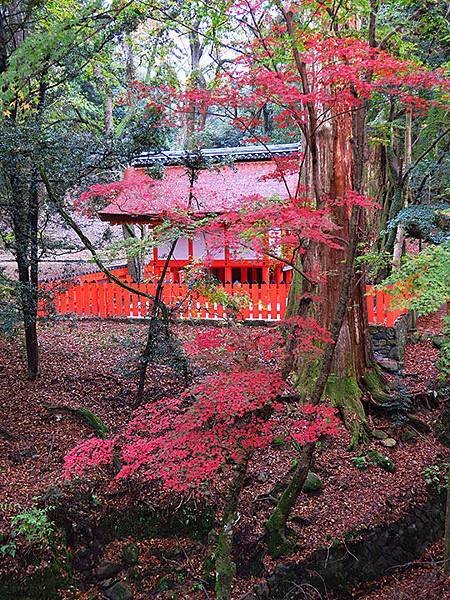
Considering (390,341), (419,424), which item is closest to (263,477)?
(419,424)

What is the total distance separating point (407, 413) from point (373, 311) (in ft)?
8.20

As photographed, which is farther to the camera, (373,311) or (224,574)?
(373,311)

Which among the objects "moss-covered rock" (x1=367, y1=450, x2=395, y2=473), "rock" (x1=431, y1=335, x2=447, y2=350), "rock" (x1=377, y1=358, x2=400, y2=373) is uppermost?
"rock" (x1=431, y1=335, x2=447, y2=350)

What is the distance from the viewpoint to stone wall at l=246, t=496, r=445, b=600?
4.02 m

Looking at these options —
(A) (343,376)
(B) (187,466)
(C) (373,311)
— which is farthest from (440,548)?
(C) (373,311)

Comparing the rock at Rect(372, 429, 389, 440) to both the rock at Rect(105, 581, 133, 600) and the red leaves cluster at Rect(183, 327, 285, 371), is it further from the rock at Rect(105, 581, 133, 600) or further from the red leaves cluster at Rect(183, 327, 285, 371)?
the rock at Rect(105, 581, 133, 600)

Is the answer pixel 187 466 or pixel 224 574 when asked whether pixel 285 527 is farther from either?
pixel 187 466

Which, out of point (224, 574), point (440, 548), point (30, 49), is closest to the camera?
point (224, 574)

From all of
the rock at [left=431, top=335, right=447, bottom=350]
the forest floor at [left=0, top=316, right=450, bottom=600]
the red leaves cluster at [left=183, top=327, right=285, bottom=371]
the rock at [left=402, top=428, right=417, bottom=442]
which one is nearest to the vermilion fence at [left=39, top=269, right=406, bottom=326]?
the rock at [left=431, top=335, right=447, bottom=350]

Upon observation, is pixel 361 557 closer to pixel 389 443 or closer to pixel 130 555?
pixel 389 443

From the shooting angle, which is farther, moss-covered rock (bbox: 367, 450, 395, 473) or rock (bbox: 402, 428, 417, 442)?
rock (bbox: 402, 428, 417, 442)

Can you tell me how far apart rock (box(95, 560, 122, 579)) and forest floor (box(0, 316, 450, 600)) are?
9 centimetres

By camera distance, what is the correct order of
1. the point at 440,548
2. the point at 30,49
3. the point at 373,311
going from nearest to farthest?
1. the point at 30,49
2. the point at 440,548
3. the point at 373,311

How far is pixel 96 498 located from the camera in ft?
14.7
